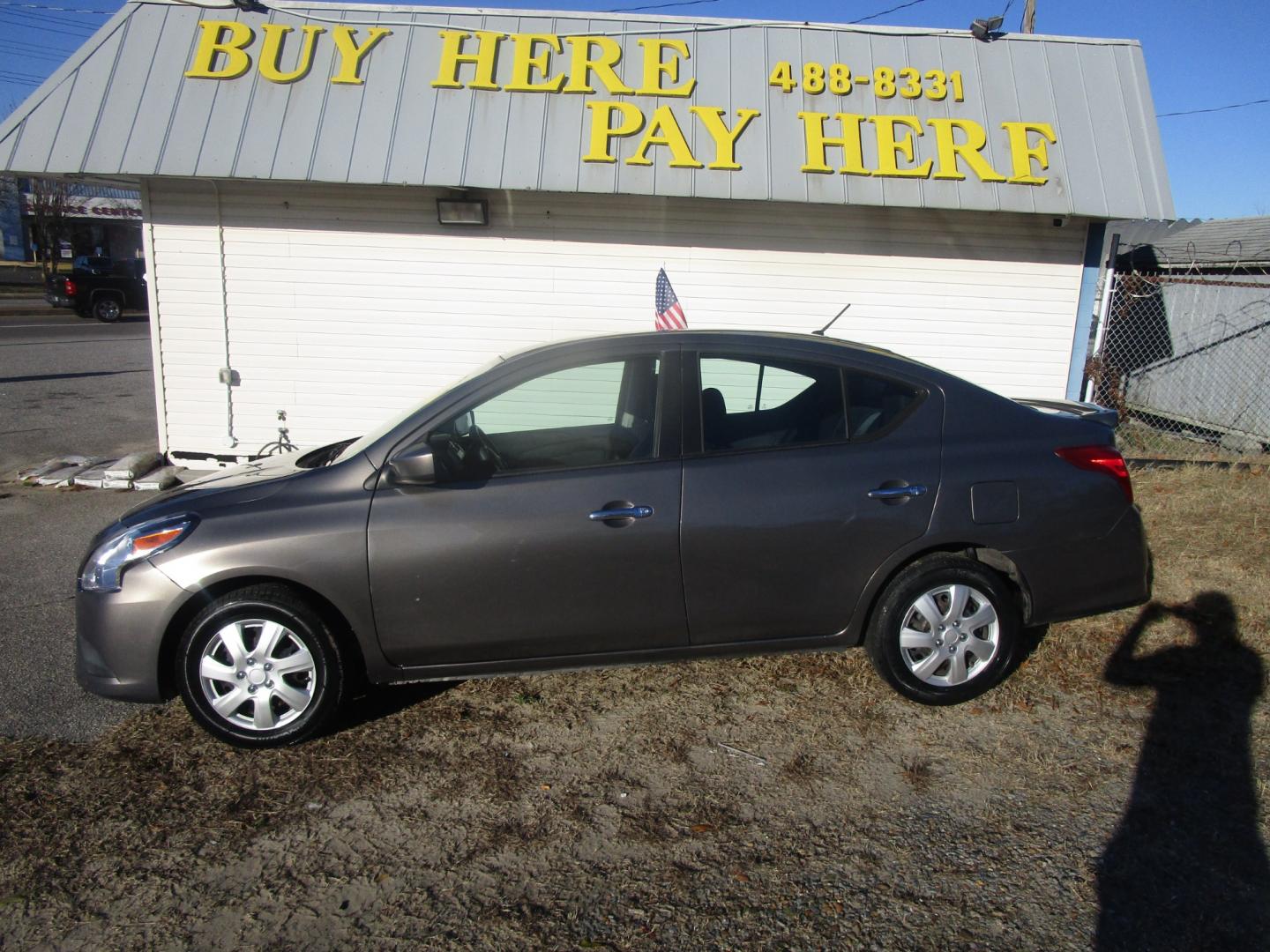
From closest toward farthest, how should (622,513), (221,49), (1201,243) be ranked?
1. (622,513)
2. (221,49)
3. (1201,243)

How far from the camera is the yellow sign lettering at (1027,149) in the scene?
834 centimetres

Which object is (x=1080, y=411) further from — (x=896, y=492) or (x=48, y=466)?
(x=48, y=466)

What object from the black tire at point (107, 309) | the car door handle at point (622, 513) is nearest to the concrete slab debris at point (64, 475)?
the car door handle at point (622, 513)

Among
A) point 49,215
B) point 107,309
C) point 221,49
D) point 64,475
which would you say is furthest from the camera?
point 49,215

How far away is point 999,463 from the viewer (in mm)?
4207

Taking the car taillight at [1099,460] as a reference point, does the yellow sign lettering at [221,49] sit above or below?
above

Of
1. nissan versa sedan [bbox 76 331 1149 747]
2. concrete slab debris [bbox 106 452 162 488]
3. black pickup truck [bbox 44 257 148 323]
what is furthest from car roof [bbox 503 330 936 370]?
black pickup truck [bbox 44 257 148 323]

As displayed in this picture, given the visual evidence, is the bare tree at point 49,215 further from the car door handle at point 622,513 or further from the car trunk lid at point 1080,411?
the car trunk lid at point 1080,411

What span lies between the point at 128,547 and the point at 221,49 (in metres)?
6.45

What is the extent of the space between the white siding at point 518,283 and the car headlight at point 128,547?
543 cm

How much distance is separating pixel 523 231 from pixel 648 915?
7.16 meters

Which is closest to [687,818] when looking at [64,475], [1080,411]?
[1080,411]

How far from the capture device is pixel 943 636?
4.21 meters

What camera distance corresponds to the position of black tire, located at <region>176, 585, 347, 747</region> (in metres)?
3.82
